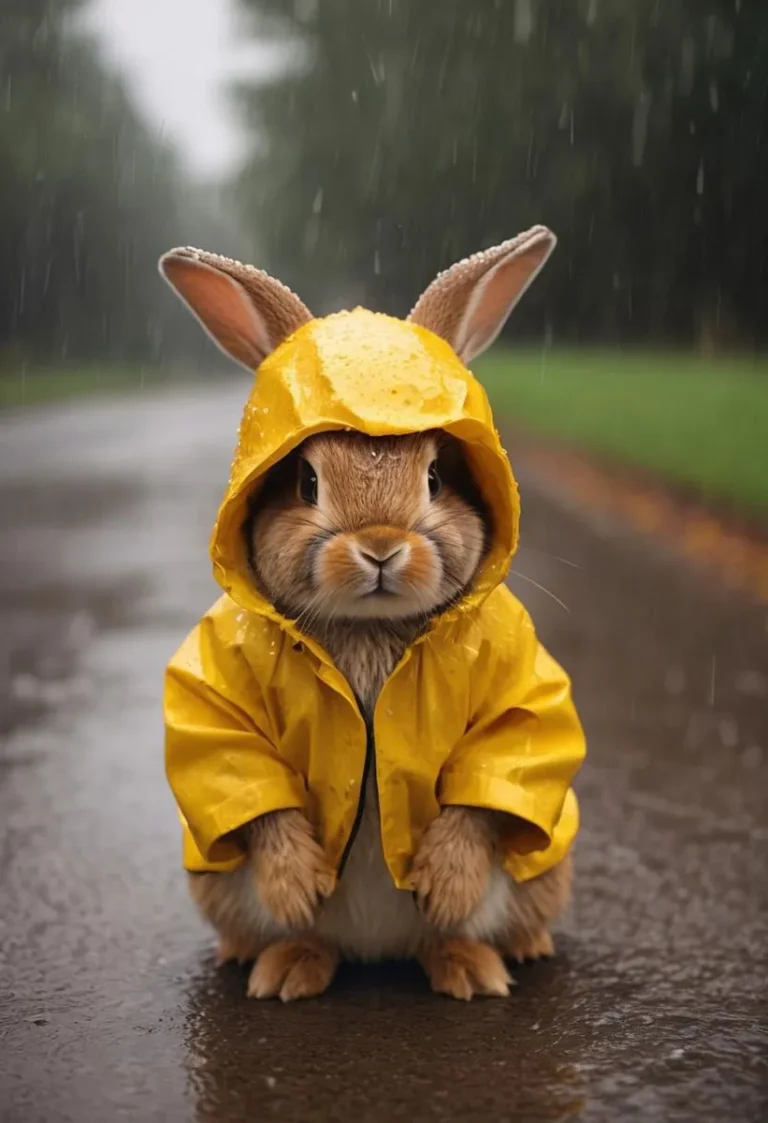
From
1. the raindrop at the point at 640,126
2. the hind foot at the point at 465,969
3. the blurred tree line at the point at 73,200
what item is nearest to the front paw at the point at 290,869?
the hind foot at the point at 465,969

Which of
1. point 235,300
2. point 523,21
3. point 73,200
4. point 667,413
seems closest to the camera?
point 235,300

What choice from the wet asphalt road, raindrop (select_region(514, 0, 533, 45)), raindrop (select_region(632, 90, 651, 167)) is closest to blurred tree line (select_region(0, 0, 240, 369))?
raindrop (select_region(514, 0, 533, 45))

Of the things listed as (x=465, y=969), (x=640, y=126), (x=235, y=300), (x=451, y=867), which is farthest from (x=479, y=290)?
(x=640, y=126)

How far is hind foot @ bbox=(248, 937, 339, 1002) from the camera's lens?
3.14m

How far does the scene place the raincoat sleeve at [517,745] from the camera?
2955 mm

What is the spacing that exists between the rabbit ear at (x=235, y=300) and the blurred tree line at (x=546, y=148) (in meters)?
9.95

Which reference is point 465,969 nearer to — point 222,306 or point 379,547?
point 379,547

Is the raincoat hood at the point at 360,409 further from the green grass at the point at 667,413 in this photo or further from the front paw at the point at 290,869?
the green grass at the point at 667,413

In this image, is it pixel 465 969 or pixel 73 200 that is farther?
pixel 73 200

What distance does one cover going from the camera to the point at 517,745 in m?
3.03

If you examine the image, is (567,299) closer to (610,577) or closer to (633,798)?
(610,577)

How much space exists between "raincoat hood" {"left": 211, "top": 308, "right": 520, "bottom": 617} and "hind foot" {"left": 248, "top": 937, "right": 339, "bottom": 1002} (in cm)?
85

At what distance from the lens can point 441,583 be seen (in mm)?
2773

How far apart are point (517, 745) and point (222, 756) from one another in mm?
617
